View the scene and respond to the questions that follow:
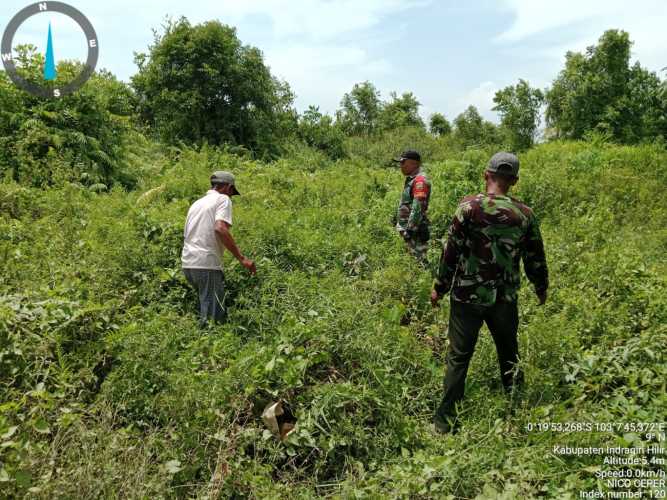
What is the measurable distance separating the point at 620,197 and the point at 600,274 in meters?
5.04

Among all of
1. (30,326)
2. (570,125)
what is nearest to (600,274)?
(30,326)

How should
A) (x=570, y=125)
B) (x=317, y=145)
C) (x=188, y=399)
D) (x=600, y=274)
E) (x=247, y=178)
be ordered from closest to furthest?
(x=188, y=399) < (x=600, y=274) < (x=247, y=178) < (x=317, y=145) < (x=570, y=125)

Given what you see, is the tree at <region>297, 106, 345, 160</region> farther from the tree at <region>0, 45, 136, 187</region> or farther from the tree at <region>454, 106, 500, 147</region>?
the tree at <region>0, 45, 136, 187</region>

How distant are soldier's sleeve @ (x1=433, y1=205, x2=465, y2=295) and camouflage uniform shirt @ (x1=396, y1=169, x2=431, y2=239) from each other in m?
2.15

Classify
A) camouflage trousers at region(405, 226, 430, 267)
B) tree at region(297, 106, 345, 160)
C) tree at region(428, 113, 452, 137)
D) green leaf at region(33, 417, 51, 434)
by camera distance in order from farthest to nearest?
tree at region(428, 113, 452, 137) → tree at region(297, 106, 345, 160) → camouflage trousers at region(405, 226, 430, 267) → green leaf at region(33, 417, 51, 434)

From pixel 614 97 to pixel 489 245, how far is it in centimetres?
2107

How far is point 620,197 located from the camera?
9.06 metres

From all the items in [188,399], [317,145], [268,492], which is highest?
[317,145]

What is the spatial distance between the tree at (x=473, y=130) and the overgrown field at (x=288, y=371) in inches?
746

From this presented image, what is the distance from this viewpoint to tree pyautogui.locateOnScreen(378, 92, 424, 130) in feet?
85.8

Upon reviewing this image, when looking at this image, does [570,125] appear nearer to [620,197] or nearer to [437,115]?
[437,115]

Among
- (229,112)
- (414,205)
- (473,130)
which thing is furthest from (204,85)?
(473,130)

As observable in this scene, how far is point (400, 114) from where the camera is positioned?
88.5 feet

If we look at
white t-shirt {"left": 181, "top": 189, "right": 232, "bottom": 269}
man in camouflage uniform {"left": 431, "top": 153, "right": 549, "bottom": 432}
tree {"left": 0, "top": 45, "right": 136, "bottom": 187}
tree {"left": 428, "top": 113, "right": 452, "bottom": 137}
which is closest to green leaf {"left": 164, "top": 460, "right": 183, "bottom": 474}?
Result: man in camouflage uniform {"left": 431, "top": 153, "right": 549, "bottom": 432}
